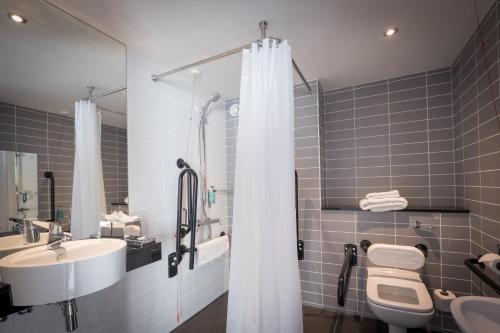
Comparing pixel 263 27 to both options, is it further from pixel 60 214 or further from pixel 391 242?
pixel 391 242

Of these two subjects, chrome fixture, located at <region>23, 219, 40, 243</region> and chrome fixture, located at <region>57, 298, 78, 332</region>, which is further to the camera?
chrome fixture, located at <region>23, 219, 40, 243</region>

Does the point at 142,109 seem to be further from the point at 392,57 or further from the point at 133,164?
the point at 392,57

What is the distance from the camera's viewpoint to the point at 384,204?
200 centimetres

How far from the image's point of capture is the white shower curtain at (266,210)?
128 centimetres

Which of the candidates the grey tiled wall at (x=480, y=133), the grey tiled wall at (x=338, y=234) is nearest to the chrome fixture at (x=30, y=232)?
the grey tiled wall at (x=338, y=234)

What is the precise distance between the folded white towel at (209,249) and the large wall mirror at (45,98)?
817mm

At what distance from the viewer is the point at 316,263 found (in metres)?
2.35

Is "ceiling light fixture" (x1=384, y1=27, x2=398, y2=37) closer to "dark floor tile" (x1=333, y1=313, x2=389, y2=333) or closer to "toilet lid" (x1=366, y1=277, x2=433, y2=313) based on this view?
"toilet lid" (x1=366, y1=277, x2=433, y2=313)

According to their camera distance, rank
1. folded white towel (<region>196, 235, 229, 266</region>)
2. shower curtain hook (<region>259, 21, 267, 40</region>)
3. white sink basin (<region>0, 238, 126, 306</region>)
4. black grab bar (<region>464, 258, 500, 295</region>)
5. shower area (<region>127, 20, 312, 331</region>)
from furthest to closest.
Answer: folded white towel (<region>196, 235, 229, 266</region>), shower area (<region>127, 20, 312, 331</region>), shower curtain hook (<region>259, 21, 267, 40</region>), black grab bar (<region>464, 258, 500, 295</region>), white sink basin (<region>0, 238, 126, 306</region>)

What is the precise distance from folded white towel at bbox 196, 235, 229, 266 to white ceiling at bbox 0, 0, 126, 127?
48.7 inches

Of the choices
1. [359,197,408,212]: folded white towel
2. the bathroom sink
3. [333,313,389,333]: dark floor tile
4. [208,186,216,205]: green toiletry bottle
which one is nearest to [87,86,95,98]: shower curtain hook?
[208,186,216,205]: green toiletry bottle

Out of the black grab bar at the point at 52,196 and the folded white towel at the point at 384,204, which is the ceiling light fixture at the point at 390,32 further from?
the black grab bar at the point at 52,196

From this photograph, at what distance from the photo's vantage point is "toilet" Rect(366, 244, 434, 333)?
4.90ft

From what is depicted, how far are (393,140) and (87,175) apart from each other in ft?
8.87
